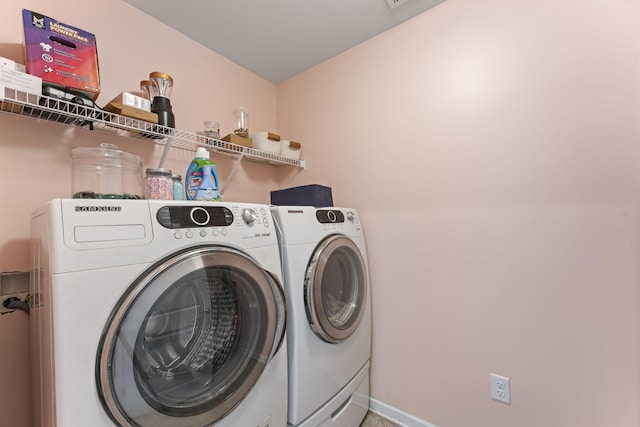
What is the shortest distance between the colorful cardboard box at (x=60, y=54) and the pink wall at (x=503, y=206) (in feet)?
4.33

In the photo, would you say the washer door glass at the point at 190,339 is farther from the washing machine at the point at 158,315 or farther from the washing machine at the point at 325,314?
the washing machine at the point at 325,314

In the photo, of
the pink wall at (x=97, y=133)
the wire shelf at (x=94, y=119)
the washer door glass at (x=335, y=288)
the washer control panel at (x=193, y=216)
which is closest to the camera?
the washer control panel at (x=193, y=216)

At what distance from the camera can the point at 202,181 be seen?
122cm

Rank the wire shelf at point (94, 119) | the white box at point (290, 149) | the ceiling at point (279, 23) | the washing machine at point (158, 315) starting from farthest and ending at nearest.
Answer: the white box at point (290, 149) → the ceiling at point (279, 23) → the wire shelf at point (94, 119) → the washing machine at point (158, 315)

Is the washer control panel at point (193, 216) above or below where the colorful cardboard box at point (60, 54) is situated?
below

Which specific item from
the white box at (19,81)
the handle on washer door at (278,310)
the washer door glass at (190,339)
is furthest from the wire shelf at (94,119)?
the handle on washer door at (278,310)

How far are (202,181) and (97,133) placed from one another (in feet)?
1.85

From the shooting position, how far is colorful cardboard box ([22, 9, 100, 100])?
96cm

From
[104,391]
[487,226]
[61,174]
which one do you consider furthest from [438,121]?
[61,174]

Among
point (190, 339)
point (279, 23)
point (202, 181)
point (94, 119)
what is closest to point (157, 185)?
point (202, 181)

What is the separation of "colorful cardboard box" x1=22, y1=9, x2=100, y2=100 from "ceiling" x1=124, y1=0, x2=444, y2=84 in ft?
1.74

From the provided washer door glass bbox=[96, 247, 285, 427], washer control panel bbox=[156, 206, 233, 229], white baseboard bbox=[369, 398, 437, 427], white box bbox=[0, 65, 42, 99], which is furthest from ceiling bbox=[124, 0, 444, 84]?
white baseboard bbox=[369, 398, 437, 427]

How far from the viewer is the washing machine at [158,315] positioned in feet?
2.07

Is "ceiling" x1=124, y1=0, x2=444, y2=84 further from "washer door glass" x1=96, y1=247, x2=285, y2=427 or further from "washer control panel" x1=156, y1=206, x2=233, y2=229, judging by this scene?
"washer door glass" x1=96, y1=247, x2=285, y2=427
